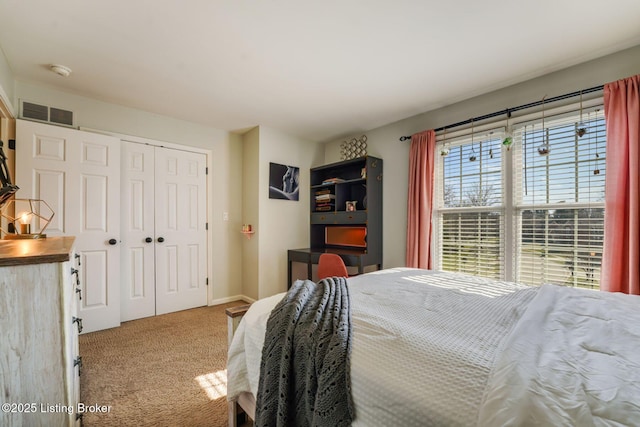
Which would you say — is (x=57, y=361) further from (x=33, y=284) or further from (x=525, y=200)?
(x=525, y=200)

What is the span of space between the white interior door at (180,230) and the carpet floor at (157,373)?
462mm

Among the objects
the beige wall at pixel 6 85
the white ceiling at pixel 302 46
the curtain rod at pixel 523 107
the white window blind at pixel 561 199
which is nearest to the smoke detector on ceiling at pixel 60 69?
the white ceiling at pixel 302 46

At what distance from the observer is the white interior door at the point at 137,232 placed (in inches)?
126

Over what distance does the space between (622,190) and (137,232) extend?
4.62 m

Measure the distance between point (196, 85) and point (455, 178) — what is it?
292cm

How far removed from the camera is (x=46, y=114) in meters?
2.77

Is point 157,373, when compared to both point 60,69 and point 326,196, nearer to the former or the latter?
point 60,69

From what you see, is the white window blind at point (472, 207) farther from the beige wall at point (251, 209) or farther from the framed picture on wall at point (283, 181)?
the beige wall at point (251, 209)

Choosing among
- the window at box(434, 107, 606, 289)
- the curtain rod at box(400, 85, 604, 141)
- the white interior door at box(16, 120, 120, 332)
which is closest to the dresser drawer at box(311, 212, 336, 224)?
the window at box(434, 107, 606, 289)

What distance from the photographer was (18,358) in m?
0.99

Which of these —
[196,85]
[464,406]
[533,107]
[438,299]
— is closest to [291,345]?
[464,406]

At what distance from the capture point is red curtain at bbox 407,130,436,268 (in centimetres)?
315

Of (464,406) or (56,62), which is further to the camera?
(56,62)

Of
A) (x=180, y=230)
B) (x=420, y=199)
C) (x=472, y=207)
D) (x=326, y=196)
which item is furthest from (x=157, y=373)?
(x=472, y=207)
